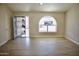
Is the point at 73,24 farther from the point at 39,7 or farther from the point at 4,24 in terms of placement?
the point at 4,24

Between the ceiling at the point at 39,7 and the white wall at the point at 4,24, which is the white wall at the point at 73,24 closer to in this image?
the ceiling at the point at 39,7

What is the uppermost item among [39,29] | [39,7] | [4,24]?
[39,7]

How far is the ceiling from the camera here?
8.66 ft

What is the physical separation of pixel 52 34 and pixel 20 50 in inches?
26.3

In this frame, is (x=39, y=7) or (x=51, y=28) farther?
(x=51, y=28)

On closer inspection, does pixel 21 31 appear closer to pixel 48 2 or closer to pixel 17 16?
pixel 17 16

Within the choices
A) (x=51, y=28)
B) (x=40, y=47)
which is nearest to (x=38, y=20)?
(x=51, y=28)

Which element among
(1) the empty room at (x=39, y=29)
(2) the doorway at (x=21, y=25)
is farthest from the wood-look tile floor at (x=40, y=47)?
(2) the doorway at (x=21, y=25)

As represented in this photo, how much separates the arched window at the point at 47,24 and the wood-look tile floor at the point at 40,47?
189 millimetres

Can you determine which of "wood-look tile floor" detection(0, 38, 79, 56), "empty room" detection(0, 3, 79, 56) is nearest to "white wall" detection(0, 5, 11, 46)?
"empty room" detection(0, 3, 79, 56)

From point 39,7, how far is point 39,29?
1.38 feet

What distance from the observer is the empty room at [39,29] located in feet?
8.82

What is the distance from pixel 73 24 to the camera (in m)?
2.77

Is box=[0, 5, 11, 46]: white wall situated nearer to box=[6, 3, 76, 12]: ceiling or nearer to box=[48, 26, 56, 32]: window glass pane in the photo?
box=[6, 3, 76, 12]: ceiling
